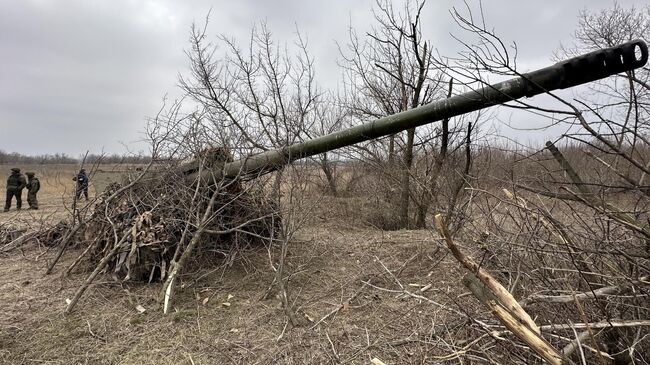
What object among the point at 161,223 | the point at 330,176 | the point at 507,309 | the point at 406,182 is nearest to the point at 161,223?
the point at 161,223

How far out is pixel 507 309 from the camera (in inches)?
75.9

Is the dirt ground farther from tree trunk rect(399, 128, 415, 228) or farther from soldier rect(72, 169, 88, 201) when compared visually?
tree trunk rect(399, 128, 415, 228)

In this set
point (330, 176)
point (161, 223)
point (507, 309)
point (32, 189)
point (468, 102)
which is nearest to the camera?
point (507, 309)

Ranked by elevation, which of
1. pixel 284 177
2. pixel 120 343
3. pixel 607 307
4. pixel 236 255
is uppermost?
pixel 284 177

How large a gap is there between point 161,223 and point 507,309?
4.29 metres

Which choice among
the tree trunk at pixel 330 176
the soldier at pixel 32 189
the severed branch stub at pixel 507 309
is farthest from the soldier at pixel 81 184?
the soldier at pixel 32 189

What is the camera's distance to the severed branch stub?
5.64ft

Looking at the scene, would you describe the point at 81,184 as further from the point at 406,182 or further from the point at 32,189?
the point at 32,189

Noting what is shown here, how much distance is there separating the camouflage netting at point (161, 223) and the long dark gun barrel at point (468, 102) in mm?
371

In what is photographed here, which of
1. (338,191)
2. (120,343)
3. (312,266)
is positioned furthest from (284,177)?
(338,191)

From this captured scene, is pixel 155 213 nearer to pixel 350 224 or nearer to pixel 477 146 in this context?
pixel 350 224

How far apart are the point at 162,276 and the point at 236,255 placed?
105 centimetres

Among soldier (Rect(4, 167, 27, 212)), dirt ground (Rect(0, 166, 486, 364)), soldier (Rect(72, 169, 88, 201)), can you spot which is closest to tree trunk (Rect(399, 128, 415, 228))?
dirt ground (Rect(0, 166, 486, 364))

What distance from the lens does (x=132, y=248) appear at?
4.83 metres
